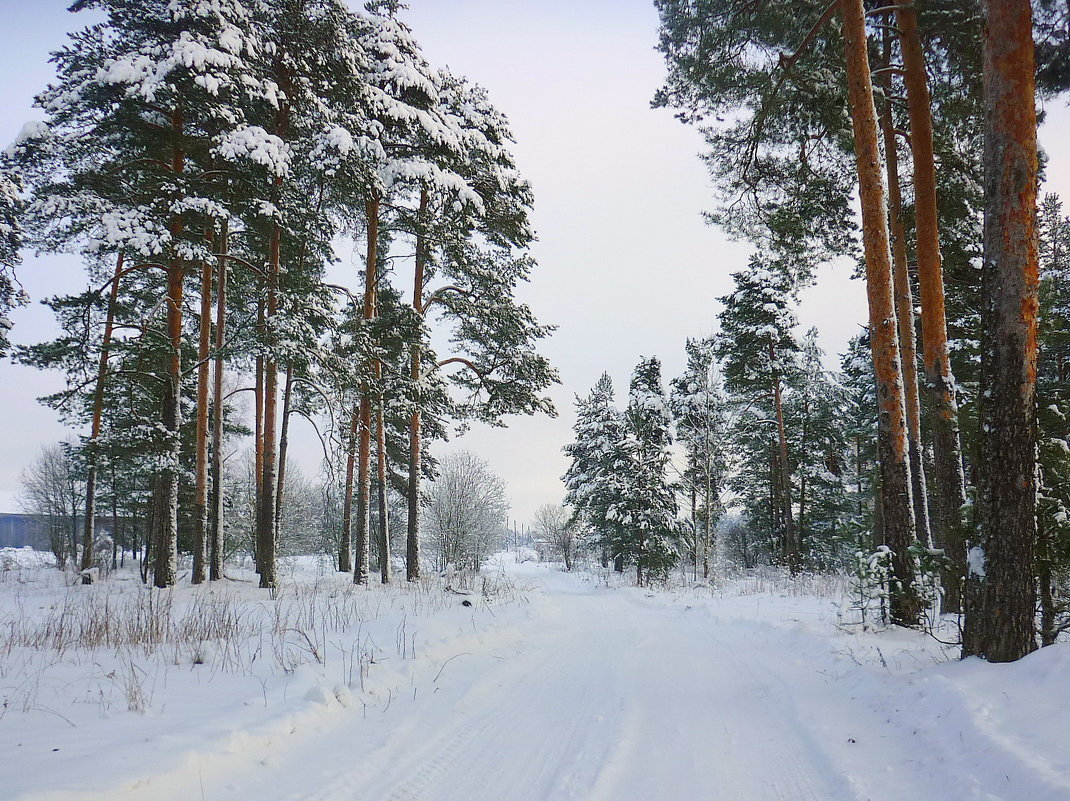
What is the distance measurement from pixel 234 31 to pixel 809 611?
561 inches

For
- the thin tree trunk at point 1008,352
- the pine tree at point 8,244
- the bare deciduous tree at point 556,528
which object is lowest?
the bare deciduous tree at point 556,528

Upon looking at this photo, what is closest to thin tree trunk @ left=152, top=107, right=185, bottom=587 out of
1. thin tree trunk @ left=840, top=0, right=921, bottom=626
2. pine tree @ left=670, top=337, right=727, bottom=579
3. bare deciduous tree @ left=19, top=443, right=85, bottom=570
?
thin tree trunk @ left=840, top=0, right=921, bottom=626

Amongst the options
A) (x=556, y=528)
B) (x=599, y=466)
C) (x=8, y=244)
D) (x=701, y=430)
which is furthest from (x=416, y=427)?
(x=556, y=528)

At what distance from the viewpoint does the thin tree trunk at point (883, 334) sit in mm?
6145

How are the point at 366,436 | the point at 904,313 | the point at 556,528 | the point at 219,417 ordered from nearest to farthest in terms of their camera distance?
the point at 904,313
the point at 219,417
the point at 366,436
the point at 556,528

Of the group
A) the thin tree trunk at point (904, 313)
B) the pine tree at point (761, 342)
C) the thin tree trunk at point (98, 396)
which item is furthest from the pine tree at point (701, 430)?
the thin tree trunk at point (98, 396)

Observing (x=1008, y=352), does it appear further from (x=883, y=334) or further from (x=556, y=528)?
(x=556, y=528)

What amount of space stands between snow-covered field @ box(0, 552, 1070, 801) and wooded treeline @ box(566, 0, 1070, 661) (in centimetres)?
108

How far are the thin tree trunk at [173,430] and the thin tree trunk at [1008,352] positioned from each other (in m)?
13.3

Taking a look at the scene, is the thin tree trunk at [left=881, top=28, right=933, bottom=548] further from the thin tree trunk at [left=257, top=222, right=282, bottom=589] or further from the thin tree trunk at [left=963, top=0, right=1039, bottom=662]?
the thin tree trunk at [left=257, top=222, right=282, bottom=589]

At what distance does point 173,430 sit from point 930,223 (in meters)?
15.6

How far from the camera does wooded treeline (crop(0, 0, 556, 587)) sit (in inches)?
376

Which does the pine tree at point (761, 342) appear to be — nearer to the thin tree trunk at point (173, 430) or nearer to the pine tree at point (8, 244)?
the thin tree trunk at point (173, 430)

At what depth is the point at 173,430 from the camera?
12281mm
